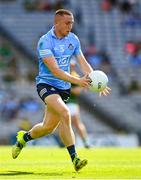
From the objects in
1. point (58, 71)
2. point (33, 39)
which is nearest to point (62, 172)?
point (58, 71)

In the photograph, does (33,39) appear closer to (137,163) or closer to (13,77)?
(13,77)

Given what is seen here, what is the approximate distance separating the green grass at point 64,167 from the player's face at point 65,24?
2.28 metres

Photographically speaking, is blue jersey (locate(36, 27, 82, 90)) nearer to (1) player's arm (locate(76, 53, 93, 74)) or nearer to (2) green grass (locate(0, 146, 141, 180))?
(1) player's arm (locate(76, 53, 93, 74))

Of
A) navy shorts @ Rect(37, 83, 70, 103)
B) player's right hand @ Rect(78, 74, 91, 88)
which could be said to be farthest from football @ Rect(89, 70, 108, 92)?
navy shorts @ Rect(37, 83, 70, 103)

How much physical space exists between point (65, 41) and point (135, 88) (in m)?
21.6

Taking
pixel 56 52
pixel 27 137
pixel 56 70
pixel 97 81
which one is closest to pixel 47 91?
pixel 56 70

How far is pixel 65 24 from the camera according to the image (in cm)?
1389

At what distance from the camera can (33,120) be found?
33.6 metres

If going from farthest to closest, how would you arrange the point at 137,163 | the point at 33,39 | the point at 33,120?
the point at 33,39 → the point at 33,120 → the point at 137,163

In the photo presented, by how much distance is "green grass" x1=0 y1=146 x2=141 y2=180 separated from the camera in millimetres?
12680

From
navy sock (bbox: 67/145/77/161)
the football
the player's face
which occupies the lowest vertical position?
navy sock (bbox: 67/145/77/161)

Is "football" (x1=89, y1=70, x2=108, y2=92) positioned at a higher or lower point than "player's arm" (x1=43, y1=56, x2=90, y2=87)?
lower

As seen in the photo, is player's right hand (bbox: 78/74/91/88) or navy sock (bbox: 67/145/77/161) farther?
navy sock (bbox: 67/145/77/161)

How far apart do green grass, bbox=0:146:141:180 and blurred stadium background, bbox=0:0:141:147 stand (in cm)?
1299
